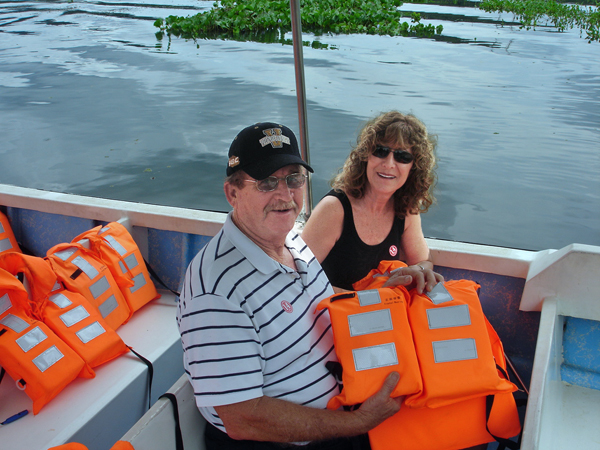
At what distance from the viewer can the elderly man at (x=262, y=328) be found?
2.85ft

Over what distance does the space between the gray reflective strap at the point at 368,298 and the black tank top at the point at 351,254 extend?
1.18 ft

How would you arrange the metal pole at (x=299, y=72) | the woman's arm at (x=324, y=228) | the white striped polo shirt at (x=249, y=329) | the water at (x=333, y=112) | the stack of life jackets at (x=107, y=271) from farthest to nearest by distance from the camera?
the water at (x=333, y=112) → the stack of life jackets at (x=107, y=271) → the metal pole at (x=299, y=72) → the woman's arm at (x=324, y=228) → the white striped polo shirt at (x=249, y=329)

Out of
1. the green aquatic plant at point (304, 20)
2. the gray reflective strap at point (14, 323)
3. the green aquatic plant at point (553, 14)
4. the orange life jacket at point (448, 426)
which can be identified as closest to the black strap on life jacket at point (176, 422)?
the orange life jacket at point (448, 426)

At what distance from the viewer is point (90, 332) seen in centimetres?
155

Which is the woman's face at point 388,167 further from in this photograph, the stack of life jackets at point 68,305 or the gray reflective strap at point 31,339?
the gray reflective strap at point 31,339

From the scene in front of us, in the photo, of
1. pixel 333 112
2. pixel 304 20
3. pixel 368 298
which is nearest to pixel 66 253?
pixel 368 298

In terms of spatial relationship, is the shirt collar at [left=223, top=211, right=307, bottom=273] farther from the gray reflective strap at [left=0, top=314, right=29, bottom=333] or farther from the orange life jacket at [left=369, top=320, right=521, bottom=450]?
the gray reflective strap at [left=0, top=314, right=29, bottom=333]

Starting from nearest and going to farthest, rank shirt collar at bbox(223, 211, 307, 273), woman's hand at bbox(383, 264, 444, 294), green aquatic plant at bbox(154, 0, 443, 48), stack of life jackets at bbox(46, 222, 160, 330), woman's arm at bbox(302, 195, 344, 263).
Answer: shirt collar at bbox(223, 211, 307, 273) → woman's hand at bbox(383, 264, 444, 294) → woman's arm at bbox(302, 195, 344, 263) → stack of life jackets at bbox(46, 222, 160, 330) → green aquatic plant at bbox(154, 0, 443, 48)

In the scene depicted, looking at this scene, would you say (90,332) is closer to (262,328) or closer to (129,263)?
(129,263)

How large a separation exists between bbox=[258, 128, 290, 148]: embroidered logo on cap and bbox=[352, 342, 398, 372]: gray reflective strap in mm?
535

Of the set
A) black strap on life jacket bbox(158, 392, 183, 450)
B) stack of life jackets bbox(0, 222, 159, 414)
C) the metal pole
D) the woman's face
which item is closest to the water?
the metal pole

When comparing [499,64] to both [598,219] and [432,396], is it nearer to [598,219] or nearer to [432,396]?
[598,219]

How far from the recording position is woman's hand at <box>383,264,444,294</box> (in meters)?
1.23

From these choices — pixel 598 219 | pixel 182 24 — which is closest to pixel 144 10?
pixel 182 24
